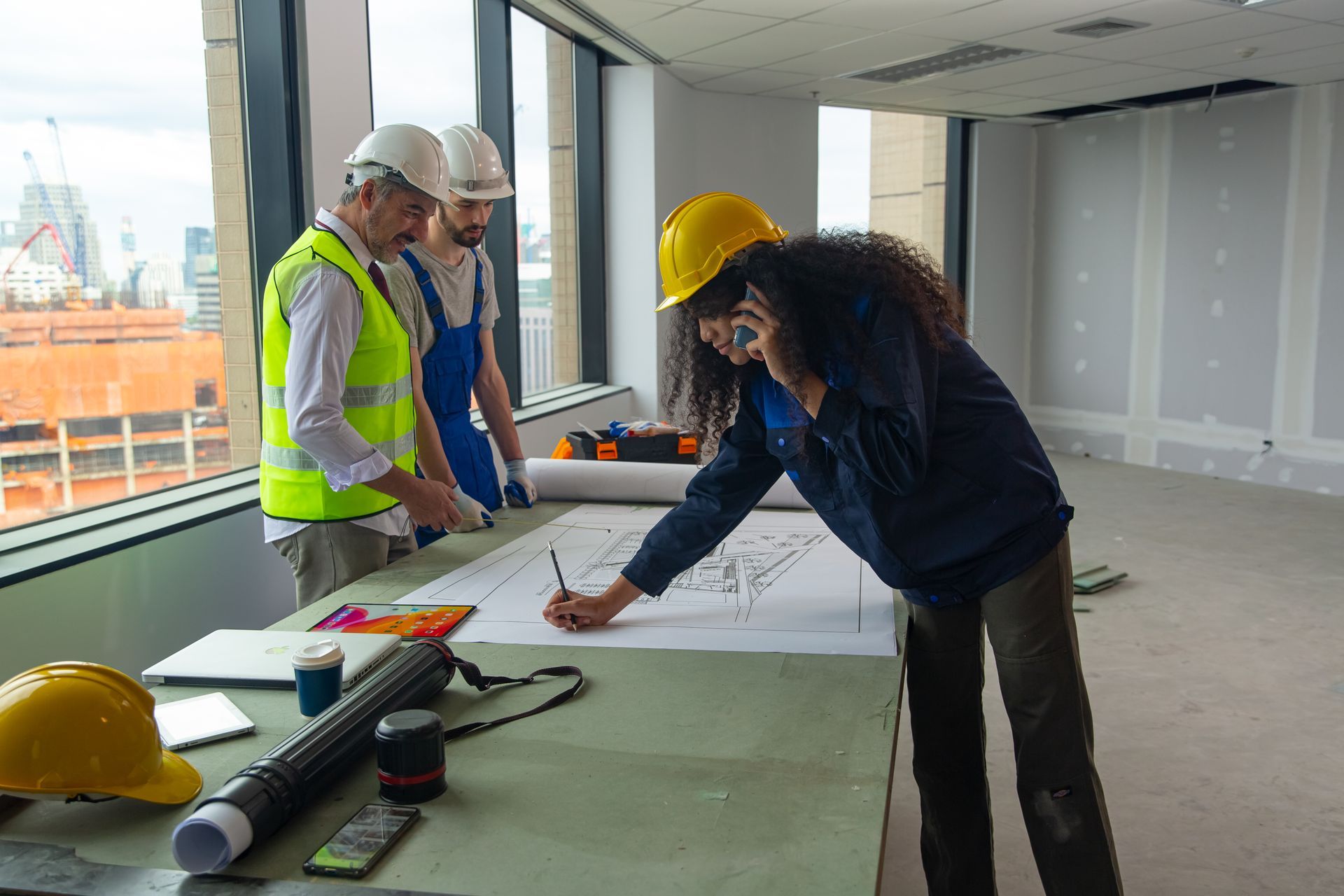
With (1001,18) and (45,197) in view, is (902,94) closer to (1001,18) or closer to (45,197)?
(1001,18)

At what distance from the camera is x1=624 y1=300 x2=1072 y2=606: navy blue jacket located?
142cm

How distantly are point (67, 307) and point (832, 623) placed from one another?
2100 mm

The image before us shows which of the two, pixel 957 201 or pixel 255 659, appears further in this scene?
pixel 957 201

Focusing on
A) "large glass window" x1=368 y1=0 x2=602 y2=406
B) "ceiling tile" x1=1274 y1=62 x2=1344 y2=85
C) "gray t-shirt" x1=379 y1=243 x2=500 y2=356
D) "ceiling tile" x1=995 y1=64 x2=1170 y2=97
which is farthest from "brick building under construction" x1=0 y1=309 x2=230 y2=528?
"ceiling tile" x1=1274 y1=62 x2=1344 y2=85

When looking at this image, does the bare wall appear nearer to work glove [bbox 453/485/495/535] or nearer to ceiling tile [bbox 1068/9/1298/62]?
ceiling tile [bbox 1068/9/1298/62]

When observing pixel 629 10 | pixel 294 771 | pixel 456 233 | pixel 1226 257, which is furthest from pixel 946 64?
pixel 294 771

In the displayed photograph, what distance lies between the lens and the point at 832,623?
165 cm

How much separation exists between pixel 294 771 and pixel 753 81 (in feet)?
19.4

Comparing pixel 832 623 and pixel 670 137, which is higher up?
pixel 670 137

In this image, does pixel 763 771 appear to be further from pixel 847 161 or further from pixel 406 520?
pixel 847 161

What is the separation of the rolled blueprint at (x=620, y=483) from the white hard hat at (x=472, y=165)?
0.73 meters

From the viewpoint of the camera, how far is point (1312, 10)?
4551 millimetres

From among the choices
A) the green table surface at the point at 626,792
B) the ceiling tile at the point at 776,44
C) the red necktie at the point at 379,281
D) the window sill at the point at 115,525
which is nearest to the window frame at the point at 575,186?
the ceiling tile at the point at 776,44

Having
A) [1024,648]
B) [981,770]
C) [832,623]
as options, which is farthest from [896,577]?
[981,770]
